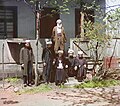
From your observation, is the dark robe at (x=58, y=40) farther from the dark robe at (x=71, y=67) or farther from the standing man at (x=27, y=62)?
the standing man at (x=27, y=62)

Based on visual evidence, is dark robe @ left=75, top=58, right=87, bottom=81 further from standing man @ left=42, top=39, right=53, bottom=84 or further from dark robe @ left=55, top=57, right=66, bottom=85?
standing man @ left=42, top=39, right=53, bottom=84

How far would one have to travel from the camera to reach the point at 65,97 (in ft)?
38.5

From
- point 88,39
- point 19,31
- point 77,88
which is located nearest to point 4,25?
point 19,31

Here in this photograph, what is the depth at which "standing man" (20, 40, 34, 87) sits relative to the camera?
44.9ft

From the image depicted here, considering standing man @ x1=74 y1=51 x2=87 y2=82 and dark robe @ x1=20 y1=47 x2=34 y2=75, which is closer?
dark robe @ x1=20 y1=47 x2=34 y2=75

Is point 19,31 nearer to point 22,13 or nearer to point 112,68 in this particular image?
point 22,13

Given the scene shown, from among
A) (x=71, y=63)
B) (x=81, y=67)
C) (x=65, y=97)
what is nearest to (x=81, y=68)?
(x=81, y=67)

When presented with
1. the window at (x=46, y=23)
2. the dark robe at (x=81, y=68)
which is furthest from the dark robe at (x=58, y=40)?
the window at (x=46, y=23)

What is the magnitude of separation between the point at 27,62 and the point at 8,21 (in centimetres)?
501

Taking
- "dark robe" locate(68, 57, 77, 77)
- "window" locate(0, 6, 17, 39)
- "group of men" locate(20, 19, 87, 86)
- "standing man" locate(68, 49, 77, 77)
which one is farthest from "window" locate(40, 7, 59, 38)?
"group of men" locate(20, 19, 87, 86)

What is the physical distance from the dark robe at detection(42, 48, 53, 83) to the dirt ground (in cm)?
86

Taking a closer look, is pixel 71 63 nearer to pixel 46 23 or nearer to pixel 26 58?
Result: pixel 26 58

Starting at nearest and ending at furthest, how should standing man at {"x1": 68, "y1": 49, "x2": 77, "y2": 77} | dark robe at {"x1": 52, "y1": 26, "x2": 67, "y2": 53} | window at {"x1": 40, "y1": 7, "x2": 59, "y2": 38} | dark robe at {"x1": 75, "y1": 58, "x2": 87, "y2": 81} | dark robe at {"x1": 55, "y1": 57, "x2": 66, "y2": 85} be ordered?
dark robe at {"x1": 55, "y1": 57, "x2": 66, "y2": 85}
dark robe at {"x1": 52, "y1": 26, "x2": 67, "y2": 53}
dark robe at {"x1": 75, "y1": 58, "x2": 87, "y2": 81}
standing man at {"x1": 68, "y1": 49, "x2": 77, "y2": 77}
window at {"x1": 40, "y1": 7, "x2": 59, "y2": 38}

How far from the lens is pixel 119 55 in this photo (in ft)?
51.8
